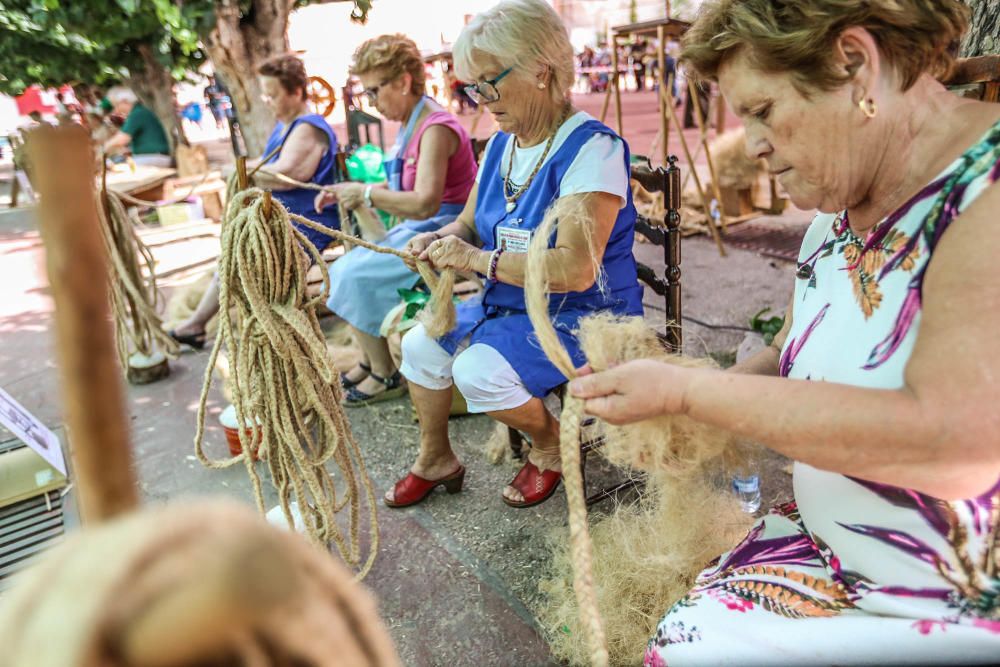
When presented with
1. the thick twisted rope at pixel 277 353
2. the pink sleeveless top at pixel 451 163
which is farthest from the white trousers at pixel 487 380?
the pink sleeveless top at pixel 451 163

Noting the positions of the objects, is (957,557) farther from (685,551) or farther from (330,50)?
(330,50)

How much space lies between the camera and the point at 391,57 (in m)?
3.18

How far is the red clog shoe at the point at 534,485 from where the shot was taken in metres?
2.49

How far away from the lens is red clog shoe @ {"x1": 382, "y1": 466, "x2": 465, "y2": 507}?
255 cm

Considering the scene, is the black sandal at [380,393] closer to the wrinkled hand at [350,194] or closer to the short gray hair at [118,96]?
the wrinkled hand at [350,194]

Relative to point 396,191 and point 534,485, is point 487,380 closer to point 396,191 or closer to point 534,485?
point 534,485

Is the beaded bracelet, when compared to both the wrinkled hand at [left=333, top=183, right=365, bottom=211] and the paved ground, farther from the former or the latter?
the wrinkled hand at [left=333, top=183, right=365, bottom=211]

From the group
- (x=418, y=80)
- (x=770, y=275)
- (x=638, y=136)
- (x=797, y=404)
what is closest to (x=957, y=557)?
(x=797, y=404)

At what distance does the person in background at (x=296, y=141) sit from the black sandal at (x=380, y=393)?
951 millimetres

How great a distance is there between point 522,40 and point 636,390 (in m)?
1.40

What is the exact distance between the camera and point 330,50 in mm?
29266

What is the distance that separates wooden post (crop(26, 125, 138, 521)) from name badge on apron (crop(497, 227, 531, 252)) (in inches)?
71.1

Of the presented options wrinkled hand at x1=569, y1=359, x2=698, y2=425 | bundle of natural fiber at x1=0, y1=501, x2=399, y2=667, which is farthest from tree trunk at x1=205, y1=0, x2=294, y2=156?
bundle of natural fiber at x1=0, y1=501, x2=399, y2=667

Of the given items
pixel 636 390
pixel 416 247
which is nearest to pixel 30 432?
pixel 416 247
